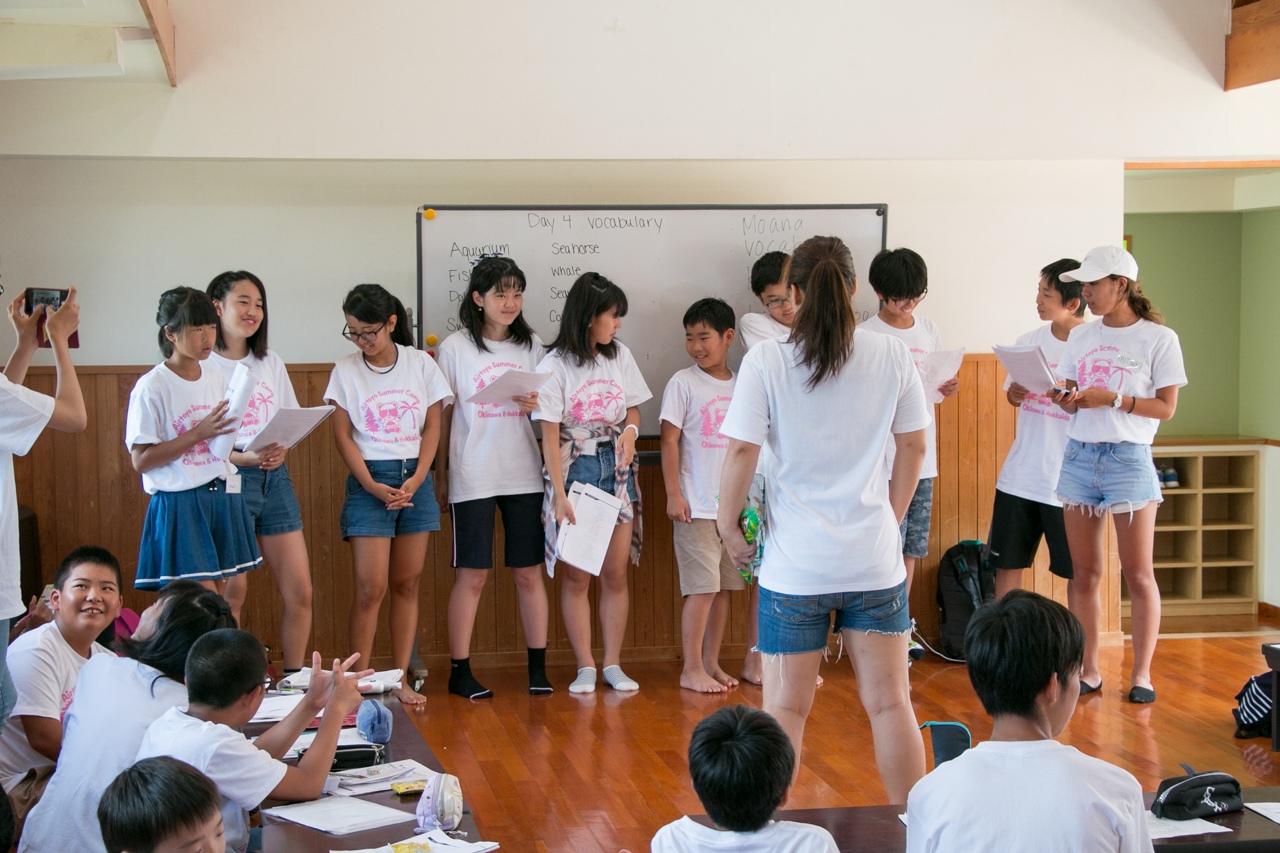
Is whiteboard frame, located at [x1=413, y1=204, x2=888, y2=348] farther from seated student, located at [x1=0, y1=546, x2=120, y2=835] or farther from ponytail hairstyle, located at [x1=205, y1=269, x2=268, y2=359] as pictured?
seated student, located at [x1=0, y1=546, x2=120, y2=835]

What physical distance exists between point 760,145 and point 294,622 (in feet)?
9.04

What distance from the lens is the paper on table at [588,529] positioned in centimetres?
428

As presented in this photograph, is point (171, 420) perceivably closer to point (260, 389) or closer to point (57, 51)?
point (260, 389)

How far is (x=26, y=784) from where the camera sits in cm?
239

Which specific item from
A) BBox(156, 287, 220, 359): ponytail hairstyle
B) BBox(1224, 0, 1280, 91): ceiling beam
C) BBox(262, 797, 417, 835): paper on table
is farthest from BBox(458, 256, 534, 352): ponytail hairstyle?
BBox(1224, 0, 1280, 91): ceiling beam

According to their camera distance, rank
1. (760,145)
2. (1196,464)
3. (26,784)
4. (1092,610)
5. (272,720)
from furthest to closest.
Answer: (1196,464)
(760,145)
(1092,610)
(272,720)
(26,784)

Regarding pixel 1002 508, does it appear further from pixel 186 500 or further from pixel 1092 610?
pixel 186 500

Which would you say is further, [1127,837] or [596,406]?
[596,406]

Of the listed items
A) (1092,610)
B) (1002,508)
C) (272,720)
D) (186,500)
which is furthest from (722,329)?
(272,720)

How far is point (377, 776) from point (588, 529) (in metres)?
2.14

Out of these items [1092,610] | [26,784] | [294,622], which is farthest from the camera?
[1092,610]

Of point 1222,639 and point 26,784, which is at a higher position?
point 26,784

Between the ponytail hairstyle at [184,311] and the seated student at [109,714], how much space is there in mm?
1398

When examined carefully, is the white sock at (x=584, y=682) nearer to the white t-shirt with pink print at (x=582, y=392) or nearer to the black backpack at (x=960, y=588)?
the white t-shirt with pink print at (x=582, y=392)
